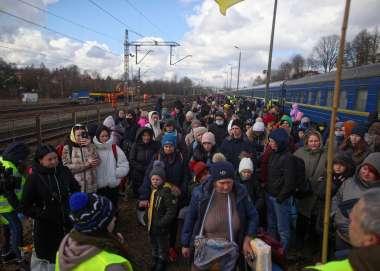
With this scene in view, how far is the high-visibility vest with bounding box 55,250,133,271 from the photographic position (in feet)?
5.50

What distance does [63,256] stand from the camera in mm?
1756

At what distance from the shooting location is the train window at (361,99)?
923 centimetres

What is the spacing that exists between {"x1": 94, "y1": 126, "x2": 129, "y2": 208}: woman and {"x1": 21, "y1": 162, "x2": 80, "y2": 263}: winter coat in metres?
1.03

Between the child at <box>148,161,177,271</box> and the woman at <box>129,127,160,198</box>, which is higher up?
the woman at <box>129,127,160,198</box>

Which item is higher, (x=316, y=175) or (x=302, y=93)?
(x=302, y=93)

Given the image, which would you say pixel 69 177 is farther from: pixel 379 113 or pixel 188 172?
pixel 379 113

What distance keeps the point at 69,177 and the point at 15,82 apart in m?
61.1

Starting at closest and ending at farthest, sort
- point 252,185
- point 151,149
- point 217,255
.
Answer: point 217,255 < point 252,185 < point 151,149

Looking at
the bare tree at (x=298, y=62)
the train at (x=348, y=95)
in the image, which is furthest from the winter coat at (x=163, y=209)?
the bare tree at (x=298, y=62)

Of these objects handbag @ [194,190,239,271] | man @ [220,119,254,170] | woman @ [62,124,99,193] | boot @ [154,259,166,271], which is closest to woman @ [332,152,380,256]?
handbag @ [194,190,239,271]

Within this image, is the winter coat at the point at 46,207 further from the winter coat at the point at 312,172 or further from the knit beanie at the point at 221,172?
the winter coat at the point at 312,172

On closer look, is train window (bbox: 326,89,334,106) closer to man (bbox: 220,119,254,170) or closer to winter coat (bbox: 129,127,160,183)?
man (bbox: 220,119,254,170)

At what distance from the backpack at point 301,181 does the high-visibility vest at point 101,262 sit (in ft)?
8.35

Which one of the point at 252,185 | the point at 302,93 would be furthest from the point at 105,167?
the point at 302,93
